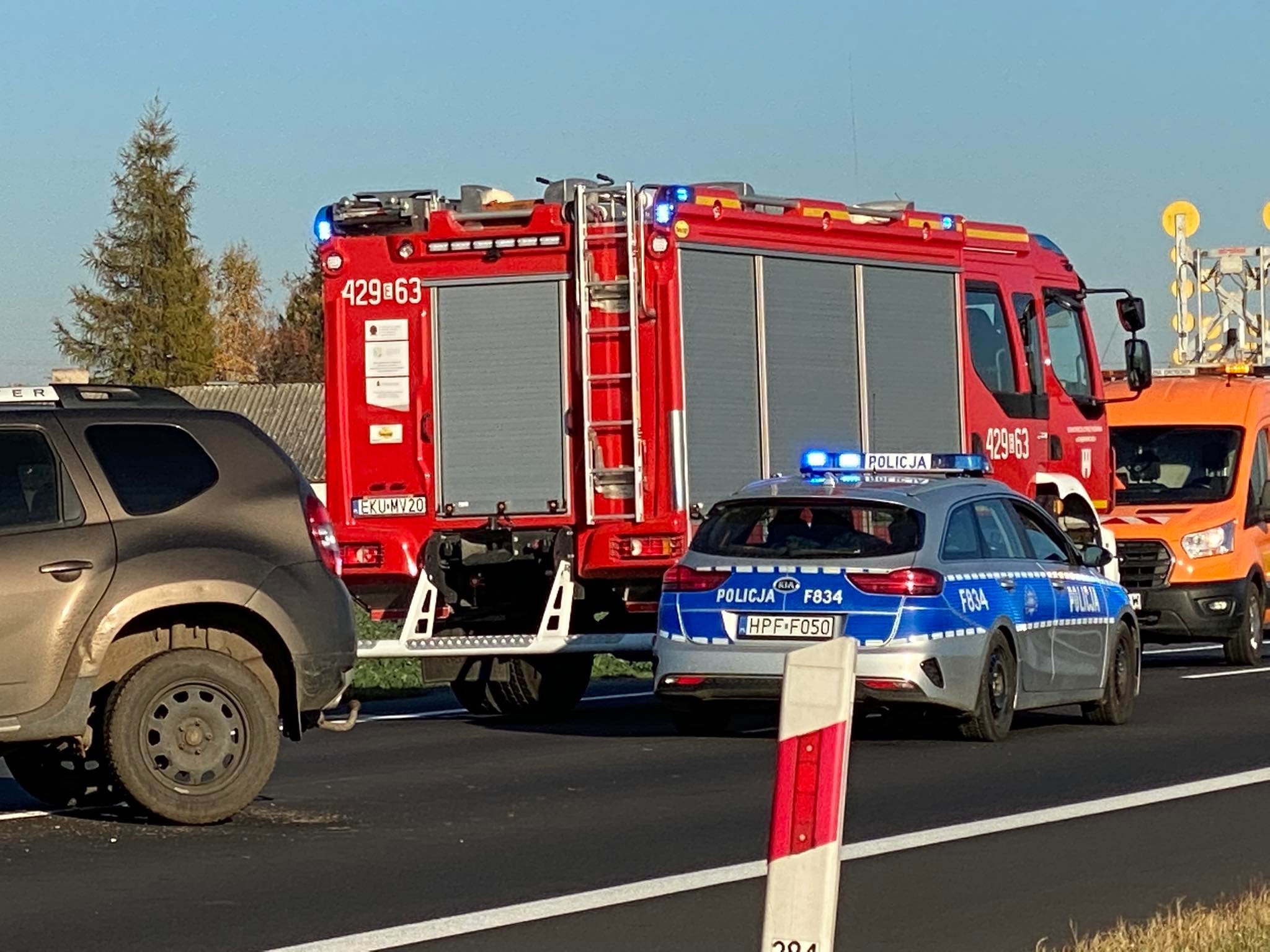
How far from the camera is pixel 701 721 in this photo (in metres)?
15.9

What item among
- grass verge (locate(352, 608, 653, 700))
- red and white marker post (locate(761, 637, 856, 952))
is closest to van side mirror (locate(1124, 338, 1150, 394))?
grass verge (locate(352, 608, 653, 700))

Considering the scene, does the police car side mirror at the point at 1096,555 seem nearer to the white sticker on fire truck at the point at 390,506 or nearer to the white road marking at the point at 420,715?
the white road marking at the point at 420,715

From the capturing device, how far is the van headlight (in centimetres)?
2219

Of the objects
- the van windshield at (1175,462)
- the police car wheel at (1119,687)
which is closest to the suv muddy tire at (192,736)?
the police car wheel at (1119,687)

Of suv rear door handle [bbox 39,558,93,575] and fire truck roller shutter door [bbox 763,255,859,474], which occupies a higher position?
fire truck roller shutter door [bbox 763,255,859,474]

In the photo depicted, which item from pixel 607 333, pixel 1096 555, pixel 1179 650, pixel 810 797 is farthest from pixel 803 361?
pixel 810 797

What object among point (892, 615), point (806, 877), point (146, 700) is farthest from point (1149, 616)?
point (806, 877)

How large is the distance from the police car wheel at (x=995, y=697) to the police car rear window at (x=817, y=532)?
0.85 m

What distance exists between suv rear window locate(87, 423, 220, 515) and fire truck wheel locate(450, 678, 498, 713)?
20.6 feet

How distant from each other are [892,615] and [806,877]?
338 inches

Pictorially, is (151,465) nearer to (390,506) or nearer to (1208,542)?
(390,506)

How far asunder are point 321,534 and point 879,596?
13.1ft

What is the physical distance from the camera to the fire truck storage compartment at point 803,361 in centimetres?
1656

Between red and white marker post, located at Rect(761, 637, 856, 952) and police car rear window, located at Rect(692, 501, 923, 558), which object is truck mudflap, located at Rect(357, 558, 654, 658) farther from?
red and white marker post, located at Rect(761, 637, 856, 952)
